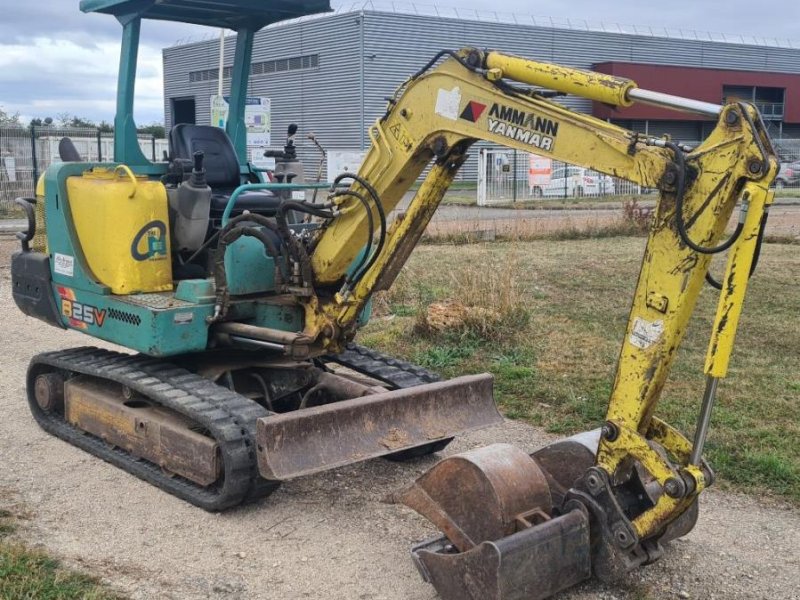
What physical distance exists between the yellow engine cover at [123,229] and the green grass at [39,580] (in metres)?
2.08

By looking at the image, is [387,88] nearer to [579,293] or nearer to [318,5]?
[579,293]

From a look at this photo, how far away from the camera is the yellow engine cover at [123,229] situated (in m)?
6.25

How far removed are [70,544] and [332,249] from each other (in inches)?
89.2

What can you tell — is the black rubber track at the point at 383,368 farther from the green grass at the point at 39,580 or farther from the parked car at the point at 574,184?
the parked car at the point at 574,184

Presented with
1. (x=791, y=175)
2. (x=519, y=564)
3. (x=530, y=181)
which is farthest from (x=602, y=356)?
(x=791, y=175)

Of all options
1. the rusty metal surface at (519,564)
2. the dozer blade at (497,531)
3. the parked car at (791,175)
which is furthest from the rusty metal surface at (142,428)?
the parked car at (791,175)

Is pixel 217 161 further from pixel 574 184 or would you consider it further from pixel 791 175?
pixel 791 175

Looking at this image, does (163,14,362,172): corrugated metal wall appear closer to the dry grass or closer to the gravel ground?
the gravel ground

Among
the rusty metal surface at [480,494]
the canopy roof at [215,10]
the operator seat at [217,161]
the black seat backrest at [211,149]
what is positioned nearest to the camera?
the rusty metal surface at [480,494]

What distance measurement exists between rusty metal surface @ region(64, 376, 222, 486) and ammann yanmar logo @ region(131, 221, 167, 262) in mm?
924

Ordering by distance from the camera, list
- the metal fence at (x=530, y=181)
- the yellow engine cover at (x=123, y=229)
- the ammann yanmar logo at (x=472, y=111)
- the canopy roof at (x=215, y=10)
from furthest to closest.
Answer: the metal fence at (x=530, y=181) → the canopy roof at (x=215, y=10) → the yellow engine cover at (x=123, y=229) → the ammann yanmar logo at (x=472, y=111)

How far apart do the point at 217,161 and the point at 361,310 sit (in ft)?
6.06

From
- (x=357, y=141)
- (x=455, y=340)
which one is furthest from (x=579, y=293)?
(x=357, y=141)

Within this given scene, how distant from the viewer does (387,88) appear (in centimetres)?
4022
